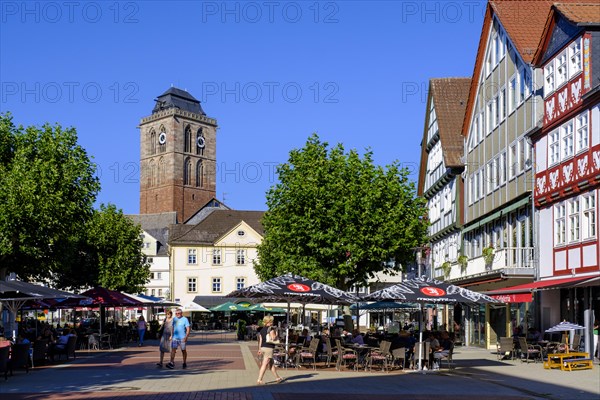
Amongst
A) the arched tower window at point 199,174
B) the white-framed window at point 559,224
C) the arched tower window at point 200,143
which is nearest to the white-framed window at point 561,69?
the white-framed window at point 559,224

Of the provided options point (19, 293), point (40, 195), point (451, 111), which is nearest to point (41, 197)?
point (40, 195)

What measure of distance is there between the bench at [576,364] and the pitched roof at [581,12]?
11.1 meters

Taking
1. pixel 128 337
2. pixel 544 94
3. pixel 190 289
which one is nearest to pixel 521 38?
pixel 544 94

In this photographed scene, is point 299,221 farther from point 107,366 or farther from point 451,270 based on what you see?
point 107,366

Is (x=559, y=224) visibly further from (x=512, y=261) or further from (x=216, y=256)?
(x=216, y=256)

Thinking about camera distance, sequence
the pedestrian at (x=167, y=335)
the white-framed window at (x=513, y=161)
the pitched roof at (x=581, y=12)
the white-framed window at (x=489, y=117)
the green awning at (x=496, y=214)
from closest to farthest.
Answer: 1. the pedestrian at (x=167, y=335)
2. the pitched roof at (x=581, y=12)
3. the green awning at (x=496, y=214)
4. the white-framed window at (x=513, y=161)
5. the white-framed window at (x=489, y=117)

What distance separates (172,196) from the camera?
158 meters

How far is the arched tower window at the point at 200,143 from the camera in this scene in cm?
16838

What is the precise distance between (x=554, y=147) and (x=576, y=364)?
995cm

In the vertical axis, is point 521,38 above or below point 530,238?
above

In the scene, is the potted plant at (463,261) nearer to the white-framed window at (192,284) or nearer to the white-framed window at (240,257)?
the white-framed window at (240,257)

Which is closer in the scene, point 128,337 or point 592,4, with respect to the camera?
point 592,4

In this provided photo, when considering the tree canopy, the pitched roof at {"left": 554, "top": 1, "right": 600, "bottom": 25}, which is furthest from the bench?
the tree canopy

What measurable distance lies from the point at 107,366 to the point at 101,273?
115ft
